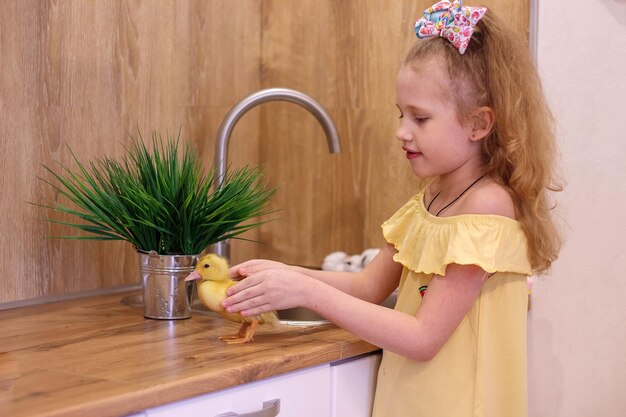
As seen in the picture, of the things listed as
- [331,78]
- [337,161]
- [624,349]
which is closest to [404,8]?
[331,78]

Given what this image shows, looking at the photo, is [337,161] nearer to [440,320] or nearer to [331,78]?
[331,78]

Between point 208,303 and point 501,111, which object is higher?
point 501,111

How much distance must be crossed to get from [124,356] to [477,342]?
51cm

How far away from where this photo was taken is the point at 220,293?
4.32 feet

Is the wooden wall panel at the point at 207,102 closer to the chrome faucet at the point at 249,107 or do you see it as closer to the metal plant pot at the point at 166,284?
the chrome faucet at the point at 249,107

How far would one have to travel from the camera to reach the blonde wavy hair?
4.26 ft

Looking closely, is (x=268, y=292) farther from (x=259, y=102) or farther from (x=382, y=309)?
(x=259, y=102)

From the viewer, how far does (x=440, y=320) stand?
1265mm

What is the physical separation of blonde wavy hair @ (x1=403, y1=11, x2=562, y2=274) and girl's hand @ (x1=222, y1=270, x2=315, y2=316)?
33cm

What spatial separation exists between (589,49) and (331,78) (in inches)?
24.0

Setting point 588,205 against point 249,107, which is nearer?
point 588,205

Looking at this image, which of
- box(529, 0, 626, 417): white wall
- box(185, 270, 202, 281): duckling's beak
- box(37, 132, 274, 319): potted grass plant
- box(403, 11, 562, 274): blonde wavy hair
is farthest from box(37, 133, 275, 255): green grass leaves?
box(529, 0, 626, 417): white wall

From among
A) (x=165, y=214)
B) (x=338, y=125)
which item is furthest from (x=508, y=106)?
(x=338, y=125)

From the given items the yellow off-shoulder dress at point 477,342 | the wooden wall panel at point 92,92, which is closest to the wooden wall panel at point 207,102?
the wooden wall panel at point 92,92
